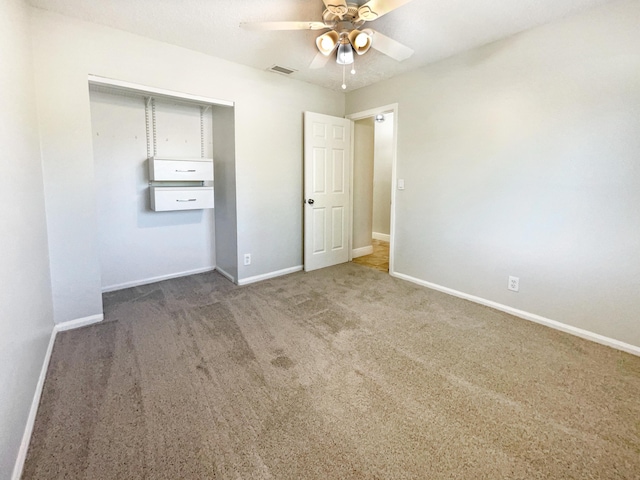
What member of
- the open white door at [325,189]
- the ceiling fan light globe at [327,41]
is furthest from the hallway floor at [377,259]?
the ceiling fan light globe at [327,41]

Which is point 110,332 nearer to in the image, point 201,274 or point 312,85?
point 201,274

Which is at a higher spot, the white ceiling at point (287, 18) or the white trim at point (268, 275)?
the white ceiling at point (287, 18)

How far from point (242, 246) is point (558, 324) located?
3160mm

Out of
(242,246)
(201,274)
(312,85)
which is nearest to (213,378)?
(242,246)

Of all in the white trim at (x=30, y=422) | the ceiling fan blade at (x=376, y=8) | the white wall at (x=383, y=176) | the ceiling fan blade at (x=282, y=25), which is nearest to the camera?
the white trim at (x=30, y=422)

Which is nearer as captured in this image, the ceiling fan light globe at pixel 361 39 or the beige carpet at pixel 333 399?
the beige carpet at pixel 333 399

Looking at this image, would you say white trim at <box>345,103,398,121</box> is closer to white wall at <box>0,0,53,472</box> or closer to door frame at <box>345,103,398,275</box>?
door frame at <box>345,103,398,275</box>

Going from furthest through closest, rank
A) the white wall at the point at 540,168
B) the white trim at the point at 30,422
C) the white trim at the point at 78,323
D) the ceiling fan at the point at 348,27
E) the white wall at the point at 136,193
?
the white wall at the point at 136,193 < the white trim at the point at 78,323 < the white wall at the point at 540,168 < the ceiling fan at the point at 348,27 < the white trim at the point at 30,422

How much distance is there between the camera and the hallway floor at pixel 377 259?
442 centimetres

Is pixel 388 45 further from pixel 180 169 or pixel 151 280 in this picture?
pixel 151 280

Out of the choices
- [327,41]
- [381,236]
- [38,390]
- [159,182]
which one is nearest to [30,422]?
[38,390]

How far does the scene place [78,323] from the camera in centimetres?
263

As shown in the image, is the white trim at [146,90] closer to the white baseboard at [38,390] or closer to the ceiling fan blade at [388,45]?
the ceiling fan blade at [388,45]

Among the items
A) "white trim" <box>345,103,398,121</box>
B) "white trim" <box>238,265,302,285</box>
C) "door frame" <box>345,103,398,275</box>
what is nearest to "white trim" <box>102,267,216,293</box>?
"white trim" <box>238,265,302,285</box>
